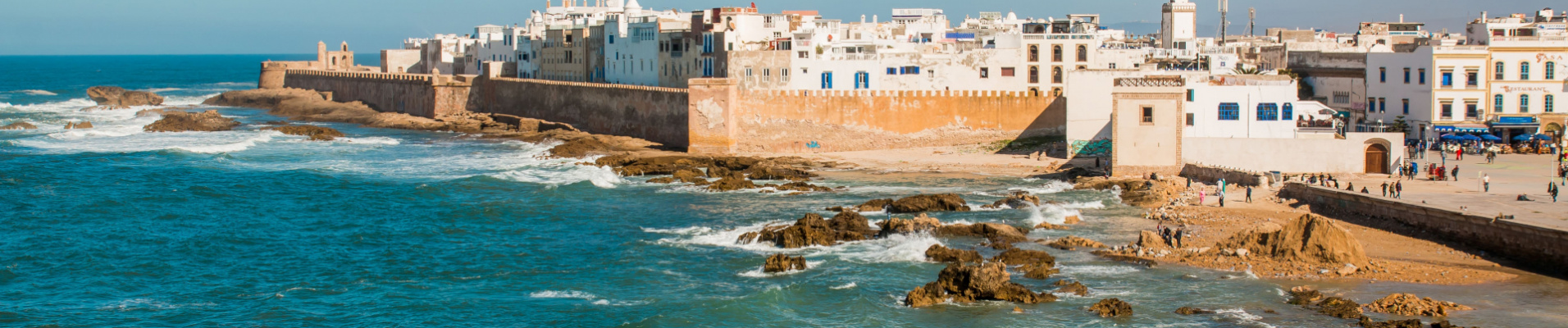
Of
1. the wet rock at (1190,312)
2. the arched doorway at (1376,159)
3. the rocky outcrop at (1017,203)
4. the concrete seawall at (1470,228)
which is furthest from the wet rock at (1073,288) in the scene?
the arched doorway at (1376,159)

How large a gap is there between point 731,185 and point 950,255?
1471cm

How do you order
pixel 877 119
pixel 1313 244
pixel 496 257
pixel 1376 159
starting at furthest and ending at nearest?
pixel 877 119, pixel 1376 159, pixel 496 257, pixel 1313 244

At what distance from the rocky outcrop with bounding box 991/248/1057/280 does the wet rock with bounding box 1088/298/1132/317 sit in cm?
280

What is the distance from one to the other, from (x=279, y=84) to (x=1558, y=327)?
99.4 m

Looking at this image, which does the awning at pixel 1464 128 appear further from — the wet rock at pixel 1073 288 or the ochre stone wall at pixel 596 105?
the ochre stone wall at pixel 596 105

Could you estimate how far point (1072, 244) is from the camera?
31.5m

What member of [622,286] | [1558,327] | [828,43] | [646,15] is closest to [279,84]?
[646,15]

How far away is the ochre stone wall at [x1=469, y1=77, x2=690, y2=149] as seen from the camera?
5766cm

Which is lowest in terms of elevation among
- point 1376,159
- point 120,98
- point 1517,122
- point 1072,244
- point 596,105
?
point 1072,244

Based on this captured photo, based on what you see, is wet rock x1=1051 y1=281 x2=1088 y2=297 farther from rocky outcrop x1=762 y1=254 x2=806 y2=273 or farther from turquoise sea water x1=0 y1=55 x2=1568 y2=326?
rocky outcrop x1=762 y1=254 x2=806 y2=273

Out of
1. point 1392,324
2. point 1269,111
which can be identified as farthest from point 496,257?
point 1269,111

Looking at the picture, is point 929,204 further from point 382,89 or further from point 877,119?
point 382,89

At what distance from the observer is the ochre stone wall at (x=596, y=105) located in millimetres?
57656

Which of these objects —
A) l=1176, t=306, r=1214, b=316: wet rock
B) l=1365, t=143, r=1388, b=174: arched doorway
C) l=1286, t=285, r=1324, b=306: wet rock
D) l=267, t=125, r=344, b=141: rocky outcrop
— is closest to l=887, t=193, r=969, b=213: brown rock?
l=1286, t=285, r=1324, b=306: wet rock
